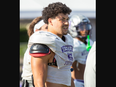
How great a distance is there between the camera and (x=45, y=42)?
2762 mm

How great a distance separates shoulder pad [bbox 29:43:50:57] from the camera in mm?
2684

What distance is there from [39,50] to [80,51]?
7.36 feet

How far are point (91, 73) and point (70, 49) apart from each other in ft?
3.41

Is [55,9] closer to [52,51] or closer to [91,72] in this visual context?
[52,51]

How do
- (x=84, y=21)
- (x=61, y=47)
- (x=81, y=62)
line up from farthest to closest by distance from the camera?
(x=84, y=21)
(x=81, y=62)
(x=61, y=47)

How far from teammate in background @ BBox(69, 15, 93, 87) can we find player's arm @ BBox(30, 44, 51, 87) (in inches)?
69.9

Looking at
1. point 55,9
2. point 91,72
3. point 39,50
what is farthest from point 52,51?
point 91,72

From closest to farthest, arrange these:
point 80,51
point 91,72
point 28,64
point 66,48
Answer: point 91,72
point 66,48
point 28,64
point 80,51

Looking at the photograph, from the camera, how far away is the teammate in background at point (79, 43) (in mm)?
4686

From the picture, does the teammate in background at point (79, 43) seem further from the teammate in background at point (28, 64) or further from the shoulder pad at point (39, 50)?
the shoulder pad at point (39, 50)

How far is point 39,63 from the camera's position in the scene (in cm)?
268
